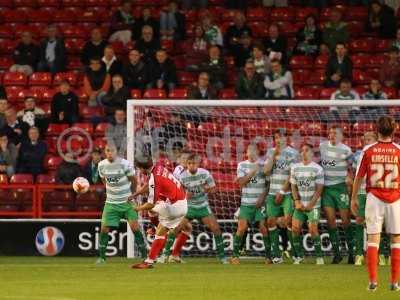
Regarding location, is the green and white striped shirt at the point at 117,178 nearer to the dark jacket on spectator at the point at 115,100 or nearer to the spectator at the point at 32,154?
the spectator at the point at 32,154

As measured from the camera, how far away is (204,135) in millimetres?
19375

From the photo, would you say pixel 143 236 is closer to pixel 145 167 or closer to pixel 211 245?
pixel 211 245

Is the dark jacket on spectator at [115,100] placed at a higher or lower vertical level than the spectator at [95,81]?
lower

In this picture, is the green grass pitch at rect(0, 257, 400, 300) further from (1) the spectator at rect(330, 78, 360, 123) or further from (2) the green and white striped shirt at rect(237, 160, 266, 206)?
(1) the spectator at rect(330, 78, 360, 123)

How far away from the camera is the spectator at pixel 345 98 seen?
19.1 m

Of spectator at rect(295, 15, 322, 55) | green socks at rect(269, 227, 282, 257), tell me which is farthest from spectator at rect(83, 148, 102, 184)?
spectator at rect(295, 15, 322, 55)

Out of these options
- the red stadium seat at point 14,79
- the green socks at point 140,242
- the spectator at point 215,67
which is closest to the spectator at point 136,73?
the spectator at point 215,67

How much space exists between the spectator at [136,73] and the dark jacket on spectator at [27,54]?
6.91 ft

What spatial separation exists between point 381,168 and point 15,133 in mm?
9915

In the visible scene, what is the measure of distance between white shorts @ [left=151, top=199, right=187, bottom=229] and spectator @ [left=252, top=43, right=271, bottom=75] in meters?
5.81

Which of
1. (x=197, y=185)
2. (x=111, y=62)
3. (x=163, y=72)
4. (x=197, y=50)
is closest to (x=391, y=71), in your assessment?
(x=197, y=50)

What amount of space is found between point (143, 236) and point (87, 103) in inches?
177

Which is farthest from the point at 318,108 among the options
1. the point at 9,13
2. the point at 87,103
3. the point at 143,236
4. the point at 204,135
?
the point at 9,13

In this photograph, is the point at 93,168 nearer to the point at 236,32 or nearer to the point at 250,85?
the point at 250,85
